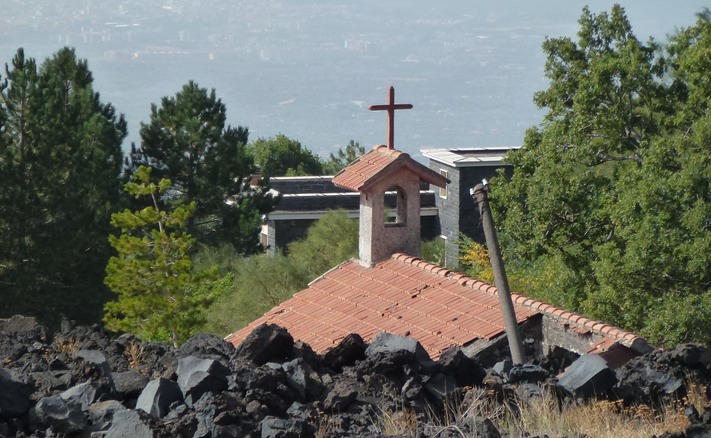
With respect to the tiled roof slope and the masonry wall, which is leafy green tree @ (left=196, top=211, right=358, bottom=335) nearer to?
the masonry wall

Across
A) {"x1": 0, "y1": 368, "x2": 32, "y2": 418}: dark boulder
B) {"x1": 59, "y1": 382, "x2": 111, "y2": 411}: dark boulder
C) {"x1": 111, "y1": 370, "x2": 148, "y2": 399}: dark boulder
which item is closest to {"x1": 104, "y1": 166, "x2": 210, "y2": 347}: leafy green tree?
{"x1": 111, "y1": 370, "x2": 148, "y2": 399}: dark boulder

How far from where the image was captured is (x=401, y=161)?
18625 millimetres

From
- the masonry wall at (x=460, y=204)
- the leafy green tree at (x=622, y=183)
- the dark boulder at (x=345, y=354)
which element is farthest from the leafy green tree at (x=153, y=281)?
the masonry wall at (x=460, y=204)

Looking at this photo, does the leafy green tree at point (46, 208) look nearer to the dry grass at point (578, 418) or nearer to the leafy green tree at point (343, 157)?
the dry grass at point (578, 418)

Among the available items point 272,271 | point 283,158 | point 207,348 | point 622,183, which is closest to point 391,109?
point 622,183

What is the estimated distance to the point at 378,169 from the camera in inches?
734

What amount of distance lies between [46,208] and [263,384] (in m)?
30.8

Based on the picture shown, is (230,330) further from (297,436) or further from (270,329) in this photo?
(297,436)

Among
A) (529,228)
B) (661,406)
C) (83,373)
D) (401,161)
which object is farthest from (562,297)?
(83,373)

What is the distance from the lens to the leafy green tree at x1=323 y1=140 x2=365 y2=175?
86.6m

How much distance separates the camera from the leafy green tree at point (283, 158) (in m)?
84.8

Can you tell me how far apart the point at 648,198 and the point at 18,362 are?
50.0 feet

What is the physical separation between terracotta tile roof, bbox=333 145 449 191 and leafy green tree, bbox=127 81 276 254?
1102 inches

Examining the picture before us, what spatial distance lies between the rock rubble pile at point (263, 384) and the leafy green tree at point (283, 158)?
7149cm
